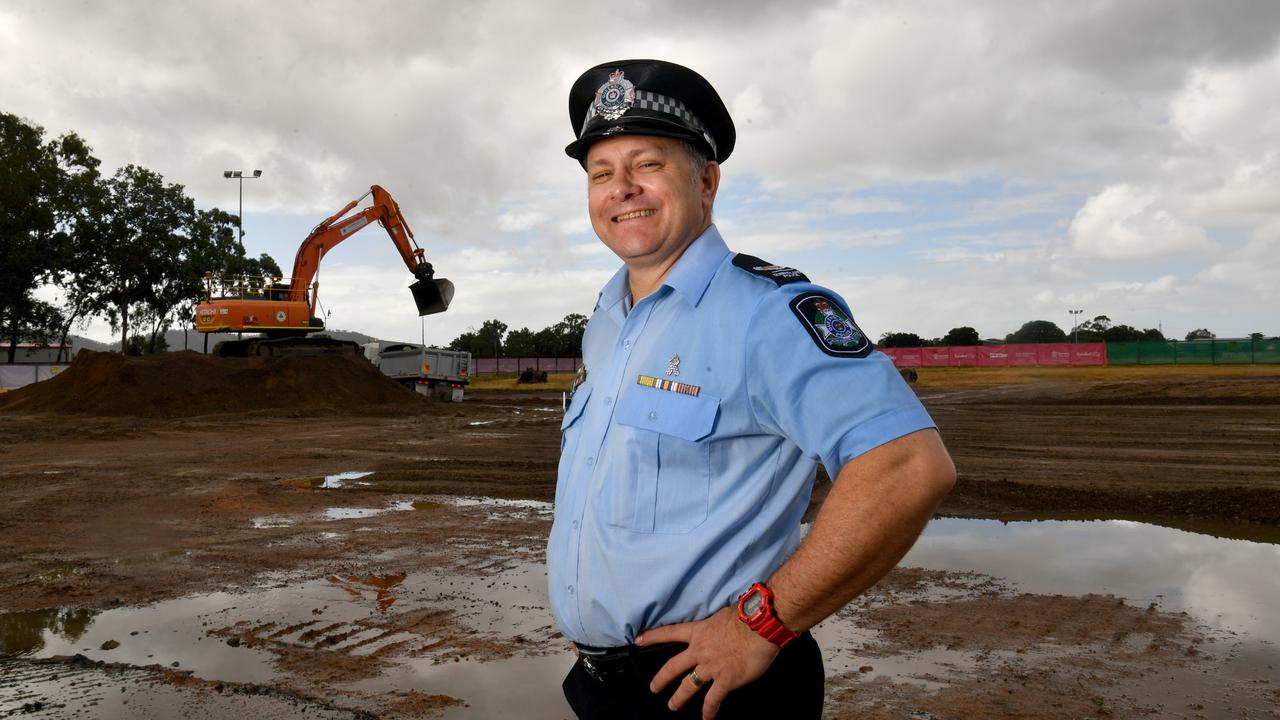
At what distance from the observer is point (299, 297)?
2797 centimetres

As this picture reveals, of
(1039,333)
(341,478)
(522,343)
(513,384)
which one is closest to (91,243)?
(513,384)

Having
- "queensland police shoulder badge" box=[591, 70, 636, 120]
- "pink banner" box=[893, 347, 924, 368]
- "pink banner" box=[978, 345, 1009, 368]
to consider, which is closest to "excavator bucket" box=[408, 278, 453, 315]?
"queensland police shoulder badge" box=[591, 70, 636, 120]

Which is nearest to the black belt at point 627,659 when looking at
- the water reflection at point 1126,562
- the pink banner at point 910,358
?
the water reflection at point 1126,562

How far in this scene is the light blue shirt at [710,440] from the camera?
5.47 ft

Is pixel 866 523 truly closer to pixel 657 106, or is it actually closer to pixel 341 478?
pixel 657 106

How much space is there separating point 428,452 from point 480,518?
6522mm

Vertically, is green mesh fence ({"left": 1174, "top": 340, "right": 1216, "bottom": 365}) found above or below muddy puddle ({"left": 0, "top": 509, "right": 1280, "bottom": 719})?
above

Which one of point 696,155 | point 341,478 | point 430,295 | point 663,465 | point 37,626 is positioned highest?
point 430,295

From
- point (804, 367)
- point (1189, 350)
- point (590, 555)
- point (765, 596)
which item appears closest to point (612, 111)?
point (804, 367)

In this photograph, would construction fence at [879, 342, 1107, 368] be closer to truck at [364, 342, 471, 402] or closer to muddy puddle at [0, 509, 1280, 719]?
truck at [364, 342, 471, 402]

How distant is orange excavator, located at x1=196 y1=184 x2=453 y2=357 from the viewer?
26625mm

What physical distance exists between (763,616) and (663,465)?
34 centimetres

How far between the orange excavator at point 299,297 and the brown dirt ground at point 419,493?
144 centimetres

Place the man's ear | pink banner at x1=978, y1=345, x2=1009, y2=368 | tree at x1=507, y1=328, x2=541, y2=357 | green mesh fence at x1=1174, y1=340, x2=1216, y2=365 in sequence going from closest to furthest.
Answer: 1. the man's ear
2. green mesh fence at x1=1174, y1=340, x2=1216, y2=365
3. pink banner at x1=978, y1=345, x2=1009, y2=368
4. tree at x1=507, y1=328, x2=541, y2=357
